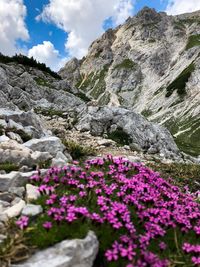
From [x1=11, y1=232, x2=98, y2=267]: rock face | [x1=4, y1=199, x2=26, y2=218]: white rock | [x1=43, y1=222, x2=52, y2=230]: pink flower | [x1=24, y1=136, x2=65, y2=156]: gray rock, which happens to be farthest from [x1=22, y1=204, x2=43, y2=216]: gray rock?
[x1=24, y1=136, x2=65, y2=156]: gray rock

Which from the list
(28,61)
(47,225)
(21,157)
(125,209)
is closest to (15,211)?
(47,225)

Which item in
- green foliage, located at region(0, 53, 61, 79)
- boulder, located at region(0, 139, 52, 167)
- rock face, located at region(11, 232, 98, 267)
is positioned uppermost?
green foliage, located at region(0, 53, 61, 79)

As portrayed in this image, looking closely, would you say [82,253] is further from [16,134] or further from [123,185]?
[16,134]

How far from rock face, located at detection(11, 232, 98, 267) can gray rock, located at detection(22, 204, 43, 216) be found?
3.95ft

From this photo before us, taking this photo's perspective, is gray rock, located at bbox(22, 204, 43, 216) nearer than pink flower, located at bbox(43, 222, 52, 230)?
No

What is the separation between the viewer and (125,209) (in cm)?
842

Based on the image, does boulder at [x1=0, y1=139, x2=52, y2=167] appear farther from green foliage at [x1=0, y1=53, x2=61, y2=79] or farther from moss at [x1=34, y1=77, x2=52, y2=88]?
green foliage at [x1=0, y1=53, x2=61, y2=79]

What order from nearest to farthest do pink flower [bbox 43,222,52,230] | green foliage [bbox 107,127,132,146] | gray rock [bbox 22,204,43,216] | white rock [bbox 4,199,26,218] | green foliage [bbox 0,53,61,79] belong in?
pink flower [bbox 43,222,52,230] < gray rock [bbox 22,204,43,216] < white rock [bbox 4,199,26,218] < green foliage [bbox 107,127,132,146] < green foliage [bbox 0,53,61,79]

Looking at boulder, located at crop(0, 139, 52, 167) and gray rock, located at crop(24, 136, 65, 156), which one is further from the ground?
gray rock, located at crop(24, 136, 65, 156)

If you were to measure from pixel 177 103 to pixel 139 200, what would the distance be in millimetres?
188085

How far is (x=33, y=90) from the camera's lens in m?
54.3

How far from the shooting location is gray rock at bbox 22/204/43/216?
798 cm

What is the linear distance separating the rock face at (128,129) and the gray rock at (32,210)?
74.0 feet

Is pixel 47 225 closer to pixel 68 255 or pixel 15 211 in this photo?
pixel 68 255
